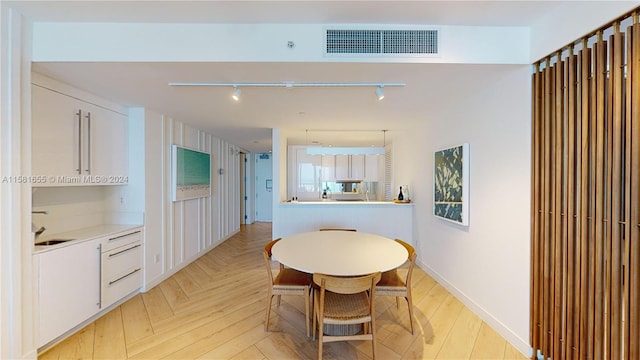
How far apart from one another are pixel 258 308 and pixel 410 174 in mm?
3300

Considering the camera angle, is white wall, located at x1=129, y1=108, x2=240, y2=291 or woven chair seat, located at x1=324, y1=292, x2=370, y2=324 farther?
white wall, located at x1=129, y1=108, x2=240, y2=291

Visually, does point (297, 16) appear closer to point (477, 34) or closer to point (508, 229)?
point (477, 34)

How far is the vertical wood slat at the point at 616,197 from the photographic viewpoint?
4.73ft

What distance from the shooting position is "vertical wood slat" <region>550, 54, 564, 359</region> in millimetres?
1789

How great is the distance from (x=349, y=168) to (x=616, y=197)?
5056mm

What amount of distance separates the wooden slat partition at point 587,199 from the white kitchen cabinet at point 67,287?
401cm

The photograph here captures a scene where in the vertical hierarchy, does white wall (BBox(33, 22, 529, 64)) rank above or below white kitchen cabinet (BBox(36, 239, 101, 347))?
above

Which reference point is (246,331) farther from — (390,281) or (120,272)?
(120,272)

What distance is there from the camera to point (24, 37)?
188cm

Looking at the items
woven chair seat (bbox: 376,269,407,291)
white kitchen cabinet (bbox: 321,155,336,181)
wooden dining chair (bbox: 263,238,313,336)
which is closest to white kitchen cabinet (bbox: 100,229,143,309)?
wooden dining chair (bbox: 263,238,313,336)

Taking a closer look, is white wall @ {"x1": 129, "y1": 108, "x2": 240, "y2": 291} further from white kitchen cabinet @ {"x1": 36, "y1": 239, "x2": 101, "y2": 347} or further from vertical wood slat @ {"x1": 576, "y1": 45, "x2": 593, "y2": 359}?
vertical wood slat @ {"x1": 576, "y1": 45, "x2": 593, "y2": 359}

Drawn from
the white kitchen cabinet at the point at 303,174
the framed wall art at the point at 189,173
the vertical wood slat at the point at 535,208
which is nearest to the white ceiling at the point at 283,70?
the vertical wood slat at the point at 535,208

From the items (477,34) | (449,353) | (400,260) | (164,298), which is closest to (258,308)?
(164,298)

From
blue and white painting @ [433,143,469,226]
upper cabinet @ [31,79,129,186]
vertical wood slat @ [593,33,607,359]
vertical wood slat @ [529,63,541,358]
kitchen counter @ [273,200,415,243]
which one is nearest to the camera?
vertical wood slat @ [593,33,607,359]
